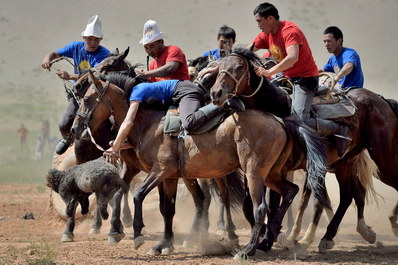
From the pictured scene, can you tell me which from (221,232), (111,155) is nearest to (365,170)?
(221,232)

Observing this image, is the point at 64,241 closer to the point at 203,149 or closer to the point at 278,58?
the point at 203,149

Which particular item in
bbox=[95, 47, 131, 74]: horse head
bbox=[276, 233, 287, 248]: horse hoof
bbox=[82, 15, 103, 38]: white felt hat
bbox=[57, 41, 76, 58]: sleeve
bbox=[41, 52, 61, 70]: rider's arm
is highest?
bbox=[82, 15, 103, 38]: white felt hat

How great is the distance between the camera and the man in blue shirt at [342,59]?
10.0 m

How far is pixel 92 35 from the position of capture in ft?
34.2

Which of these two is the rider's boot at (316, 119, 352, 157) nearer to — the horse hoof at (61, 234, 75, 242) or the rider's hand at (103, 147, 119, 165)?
the rider's hand at (103, 147, 119, 165)

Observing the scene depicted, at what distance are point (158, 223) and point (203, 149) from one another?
423cm

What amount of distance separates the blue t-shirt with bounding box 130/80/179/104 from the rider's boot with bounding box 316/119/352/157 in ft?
6.18

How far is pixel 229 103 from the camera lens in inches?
315

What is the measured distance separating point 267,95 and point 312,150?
2.76 feet

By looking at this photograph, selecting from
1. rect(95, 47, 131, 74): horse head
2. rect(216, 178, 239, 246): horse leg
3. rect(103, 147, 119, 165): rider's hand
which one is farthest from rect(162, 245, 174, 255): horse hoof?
rect(95, 47, 131, 74): horse head

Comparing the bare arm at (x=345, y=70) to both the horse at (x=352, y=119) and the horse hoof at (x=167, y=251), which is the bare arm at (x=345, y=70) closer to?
the horse at (x=352, y=119)

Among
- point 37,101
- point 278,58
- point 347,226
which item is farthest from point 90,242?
point 37,101

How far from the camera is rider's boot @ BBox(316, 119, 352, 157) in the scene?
28.6ft

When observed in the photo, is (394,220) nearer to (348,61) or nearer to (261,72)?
(348,61)
